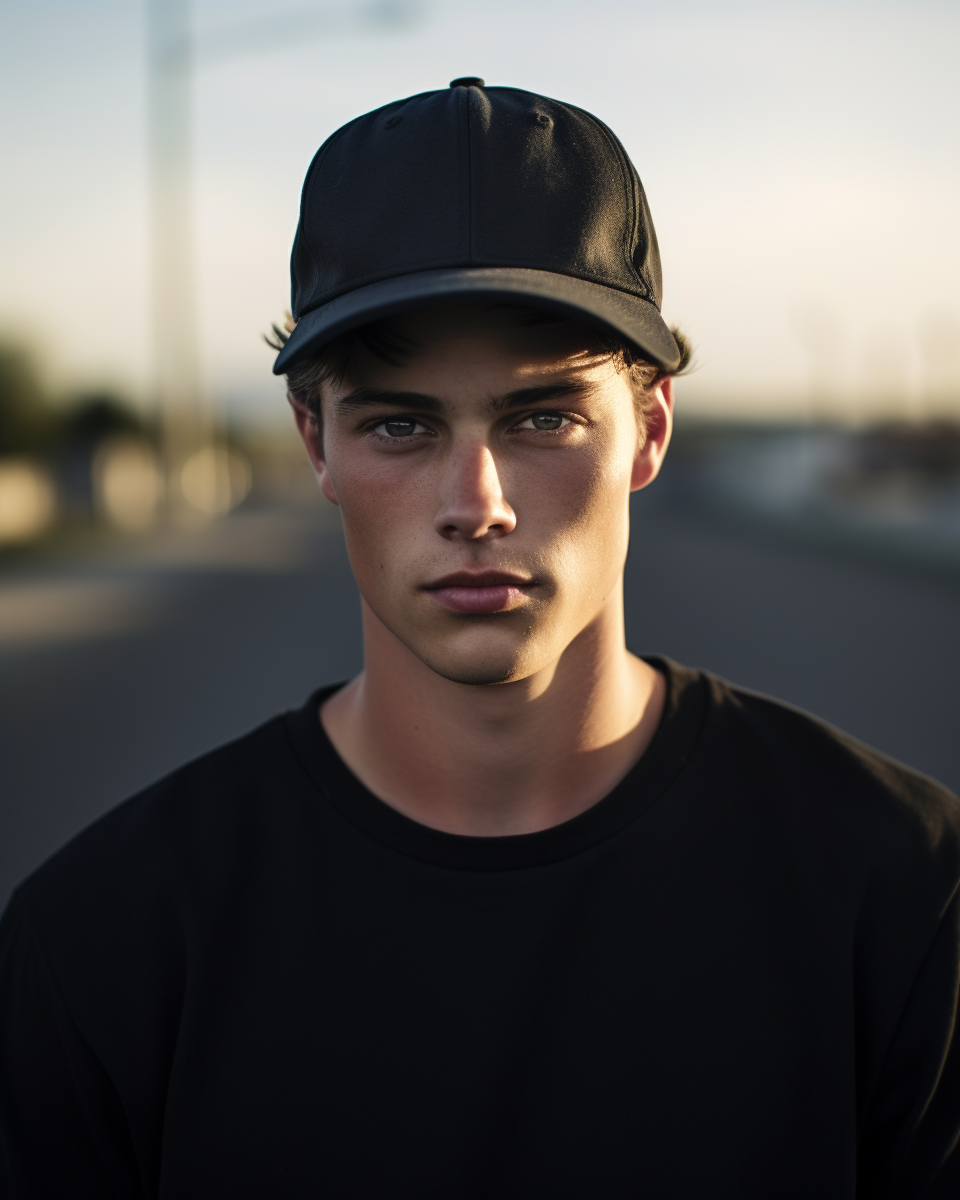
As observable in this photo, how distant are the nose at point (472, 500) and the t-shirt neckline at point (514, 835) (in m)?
0.47

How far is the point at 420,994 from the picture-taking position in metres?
1.93

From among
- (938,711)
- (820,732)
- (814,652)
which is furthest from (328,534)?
(820,732)

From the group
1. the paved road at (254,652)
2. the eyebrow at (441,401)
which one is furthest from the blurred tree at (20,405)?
the eyebrow at (441,401)

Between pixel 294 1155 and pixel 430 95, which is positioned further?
pixel 430 95

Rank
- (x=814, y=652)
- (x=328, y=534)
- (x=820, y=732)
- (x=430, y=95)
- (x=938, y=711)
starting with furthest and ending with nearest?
(x=328, y=534), (x=814, y=652), (x=938, y=711), (x=820, y=732), (x=430, y=95)

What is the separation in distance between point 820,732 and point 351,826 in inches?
31.6

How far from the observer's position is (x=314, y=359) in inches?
80.7

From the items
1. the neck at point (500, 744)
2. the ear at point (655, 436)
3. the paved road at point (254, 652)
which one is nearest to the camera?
the neck at point (500, 744)

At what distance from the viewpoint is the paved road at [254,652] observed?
7.35m

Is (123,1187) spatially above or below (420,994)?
below

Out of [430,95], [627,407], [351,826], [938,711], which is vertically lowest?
[938,711]

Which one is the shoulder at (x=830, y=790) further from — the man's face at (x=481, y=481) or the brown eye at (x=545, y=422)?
the brown eye at (x=545, y=422)

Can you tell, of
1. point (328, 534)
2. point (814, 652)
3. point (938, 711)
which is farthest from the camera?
point (328, 534)

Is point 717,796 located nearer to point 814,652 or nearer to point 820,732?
point 820,732
